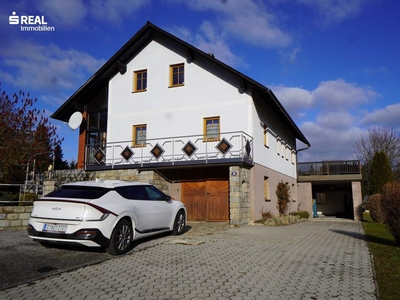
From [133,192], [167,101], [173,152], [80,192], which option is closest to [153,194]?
[133,192]

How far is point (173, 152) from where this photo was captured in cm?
1561

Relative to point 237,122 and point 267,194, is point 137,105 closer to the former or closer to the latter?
point 237,122

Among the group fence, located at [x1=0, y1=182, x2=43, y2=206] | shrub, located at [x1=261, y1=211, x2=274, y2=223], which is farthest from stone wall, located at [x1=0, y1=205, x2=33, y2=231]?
shrub, located at [x1=261, y1=211, x2=274, y2=223]

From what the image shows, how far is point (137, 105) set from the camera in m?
17.3

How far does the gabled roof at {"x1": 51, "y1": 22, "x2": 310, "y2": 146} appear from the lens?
50.1 ft

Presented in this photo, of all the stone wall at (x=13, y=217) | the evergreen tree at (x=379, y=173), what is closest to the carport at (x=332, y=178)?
the evergreen tree at (x=379, y=173)

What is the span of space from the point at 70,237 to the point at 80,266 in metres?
0.80

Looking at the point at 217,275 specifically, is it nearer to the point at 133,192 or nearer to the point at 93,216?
the point at 93,216

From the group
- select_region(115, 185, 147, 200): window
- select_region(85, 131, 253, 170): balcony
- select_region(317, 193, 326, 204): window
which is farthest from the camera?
select_region(317, 193, 326, 204): window

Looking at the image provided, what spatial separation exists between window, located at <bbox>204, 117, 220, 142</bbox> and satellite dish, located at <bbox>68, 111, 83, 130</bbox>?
714 centimetres

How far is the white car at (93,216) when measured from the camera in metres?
6.52

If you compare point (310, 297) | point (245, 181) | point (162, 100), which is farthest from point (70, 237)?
point (162, 100)

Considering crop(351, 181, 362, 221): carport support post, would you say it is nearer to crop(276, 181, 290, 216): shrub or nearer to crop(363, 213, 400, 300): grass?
crop(276, 181, 290, 216): shrub

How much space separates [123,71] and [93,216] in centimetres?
1271
